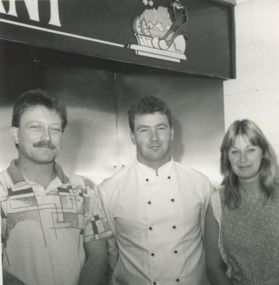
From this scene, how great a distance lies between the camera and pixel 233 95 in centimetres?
165

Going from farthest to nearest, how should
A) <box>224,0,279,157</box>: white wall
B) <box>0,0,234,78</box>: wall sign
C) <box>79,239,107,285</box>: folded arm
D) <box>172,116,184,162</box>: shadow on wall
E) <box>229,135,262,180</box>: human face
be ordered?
1. <box>172,116,184,162</box>: shadow on wall
2. <box>224,0,279,157</box>: white wall
3. <box>229,135,262,180</box>: human face
4. <box>79,239,107,285</box>: folded arm
5. <box>0,0,234,78</box>: wall sign

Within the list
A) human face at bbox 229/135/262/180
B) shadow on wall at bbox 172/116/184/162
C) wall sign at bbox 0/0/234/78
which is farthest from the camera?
shadow on wall at bbox 172/116/184/162

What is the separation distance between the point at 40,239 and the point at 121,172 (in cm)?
43

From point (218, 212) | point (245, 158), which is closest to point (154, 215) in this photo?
point (218, 212)

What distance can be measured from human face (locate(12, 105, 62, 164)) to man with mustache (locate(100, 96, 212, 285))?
30 centimetres

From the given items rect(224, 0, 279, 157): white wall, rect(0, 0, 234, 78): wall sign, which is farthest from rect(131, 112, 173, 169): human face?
rect(224, 0, 279, 157): white wall

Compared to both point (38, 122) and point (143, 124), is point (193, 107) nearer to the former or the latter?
point (143, 124)

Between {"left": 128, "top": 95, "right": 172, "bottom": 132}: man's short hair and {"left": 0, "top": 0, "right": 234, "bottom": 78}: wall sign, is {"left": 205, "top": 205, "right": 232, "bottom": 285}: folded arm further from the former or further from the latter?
{"left": 0, "top": 0, "right": 234, "bottom": 78}: wall sign

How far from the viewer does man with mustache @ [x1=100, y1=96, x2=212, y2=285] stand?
56.7 inches

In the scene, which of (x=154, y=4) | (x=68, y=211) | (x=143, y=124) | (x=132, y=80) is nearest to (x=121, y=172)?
(x=143, y=124)

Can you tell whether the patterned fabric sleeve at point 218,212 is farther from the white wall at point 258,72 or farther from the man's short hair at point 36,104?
the man's short hair at point 36,104

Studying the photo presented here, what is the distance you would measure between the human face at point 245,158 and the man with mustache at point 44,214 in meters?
0.47

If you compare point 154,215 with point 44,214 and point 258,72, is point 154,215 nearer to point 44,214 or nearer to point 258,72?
point 44,214

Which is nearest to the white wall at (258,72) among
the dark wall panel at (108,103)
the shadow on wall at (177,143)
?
the dark wall panel at (108,103)
